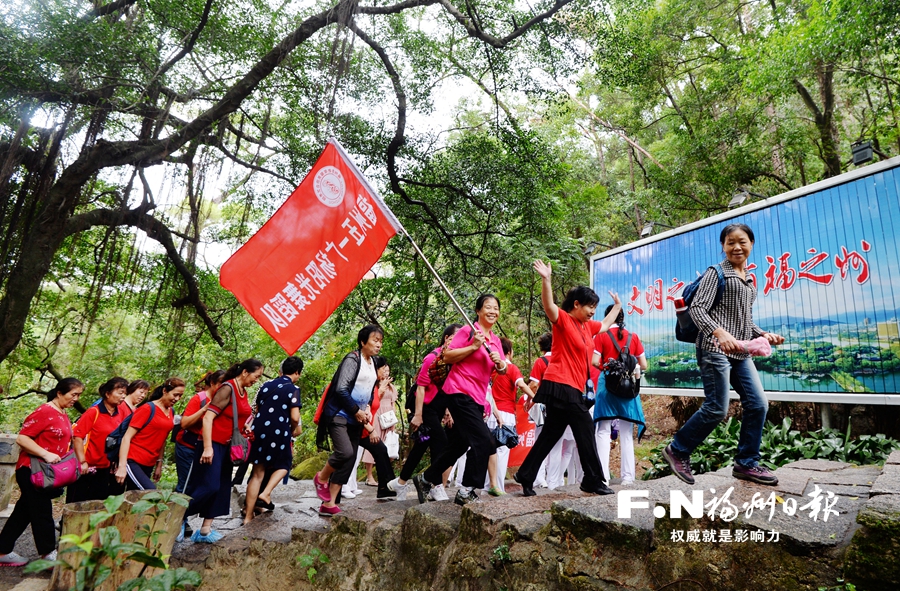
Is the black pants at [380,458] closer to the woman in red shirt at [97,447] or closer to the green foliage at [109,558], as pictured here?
the woman in red shirt at [97,447]

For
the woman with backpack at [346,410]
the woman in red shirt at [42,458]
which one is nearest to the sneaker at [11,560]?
the woman in red shirt at [42,458]

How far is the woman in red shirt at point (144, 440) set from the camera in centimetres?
449

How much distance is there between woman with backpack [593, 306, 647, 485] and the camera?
488 cm

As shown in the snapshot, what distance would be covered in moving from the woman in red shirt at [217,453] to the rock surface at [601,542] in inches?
10.3

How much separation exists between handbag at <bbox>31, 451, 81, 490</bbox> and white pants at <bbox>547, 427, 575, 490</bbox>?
4.25m

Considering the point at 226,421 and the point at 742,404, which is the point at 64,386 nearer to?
the point at 226,421

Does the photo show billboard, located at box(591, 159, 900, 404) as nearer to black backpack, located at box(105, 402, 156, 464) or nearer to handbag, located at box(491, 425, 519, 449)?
handbag, located at box(491, 425, 519, 449)

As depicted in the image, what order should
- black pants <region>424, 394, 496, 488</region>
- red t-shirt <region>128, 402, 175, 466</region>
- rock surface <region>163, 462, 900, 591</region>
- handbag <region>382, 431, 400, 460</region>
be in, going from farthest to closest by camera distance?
handbag <region>382, 431, 400, 460</region>
red t-shirt <region>128, 402, 175, 466</region>
black pants <region>424, 394, 496, 488</region>
rock surface <region>163, 462, 900, 591</region>

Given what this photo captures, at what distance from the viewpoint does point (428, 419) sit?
179 inches

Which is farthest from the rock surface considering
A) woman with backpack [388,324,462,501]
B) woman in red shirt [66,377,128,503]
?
woman in red shirt [66,377,128,503]

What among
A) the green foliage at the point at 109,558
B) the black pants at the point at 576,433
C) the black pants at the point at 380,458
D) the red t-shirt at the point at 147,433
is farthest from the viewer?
the black pants at the point at 380,458

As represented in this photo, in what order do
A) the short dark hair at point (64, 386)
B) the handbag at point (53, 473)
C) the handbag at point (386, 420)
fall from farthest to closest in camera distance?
1. the handbag at point (386, 420)
2. the short dark hair at point (64, 386)
3. the handbag at point (53, 473)

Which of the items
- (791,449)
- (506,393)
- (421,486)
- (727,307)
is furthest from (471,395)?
(791,449)

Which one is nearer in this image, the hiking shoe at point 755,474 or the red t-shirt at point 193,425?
the hiking shoe at point 755,474
